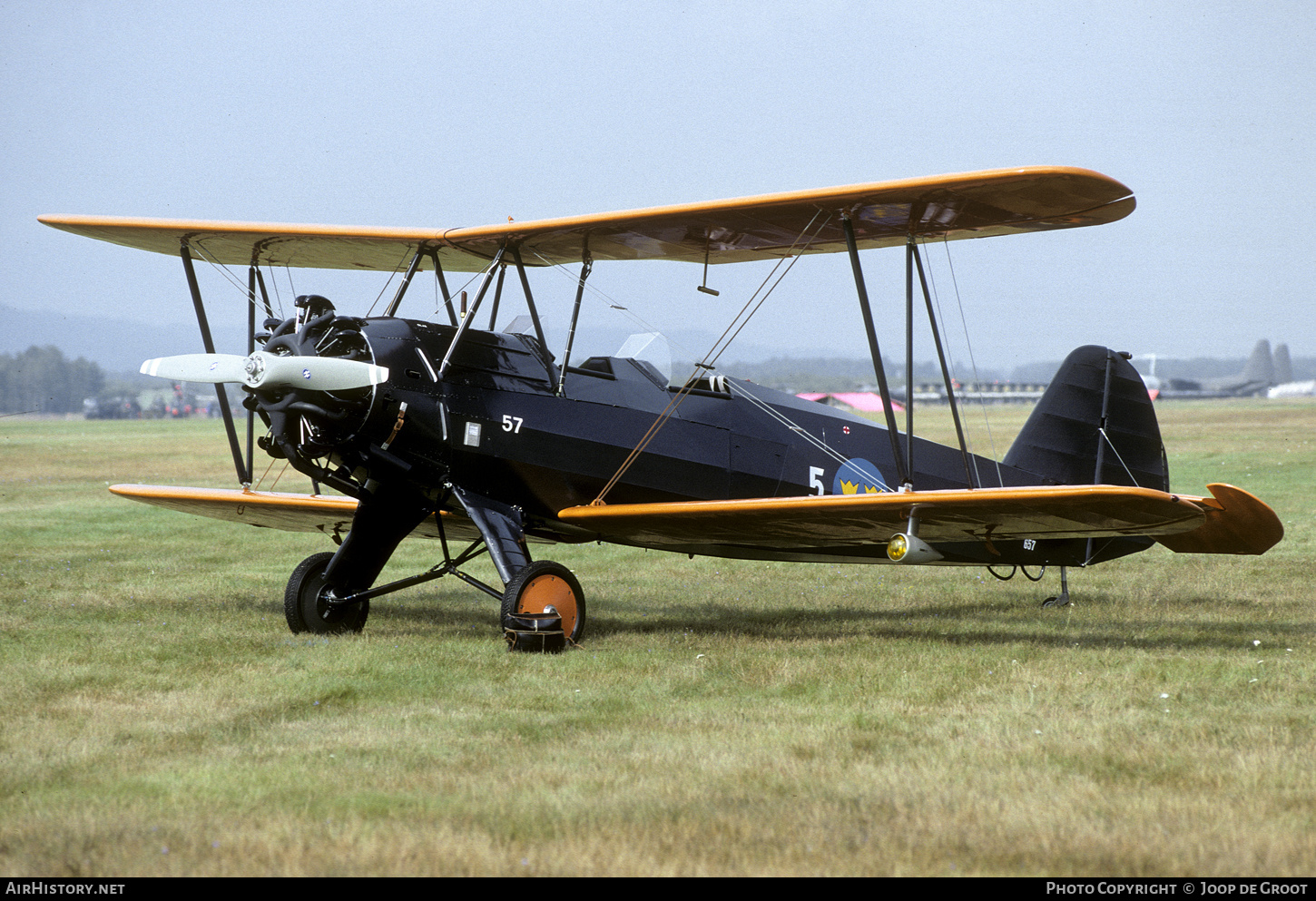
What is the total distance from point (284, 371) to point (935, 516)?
4.09 meters

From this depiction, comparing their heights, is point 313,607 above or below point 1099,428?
below

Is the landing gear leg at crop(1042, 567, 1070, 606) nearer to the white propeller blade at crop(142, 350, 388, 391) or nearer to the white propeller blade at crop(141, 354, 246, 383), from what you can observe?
the white propeller blade at crop(142, 350, 388, 391)

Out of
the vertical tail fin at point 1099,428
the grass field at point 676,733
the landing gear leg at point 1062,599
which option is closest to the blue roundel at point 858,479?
the grass field at point 676,733

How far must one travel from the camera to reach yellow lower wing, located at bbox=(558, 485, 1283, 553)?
6.59 metres

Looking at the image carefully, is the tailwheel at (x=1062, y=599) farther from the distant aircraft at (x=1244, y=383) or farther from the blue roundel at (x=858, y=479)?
the distant aircraft at (x=1244, y=383)

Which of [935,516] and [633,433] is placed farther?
[633,433]

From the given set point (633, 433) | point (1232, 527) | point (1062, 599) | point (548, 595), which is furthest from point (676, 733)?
point (1062, 599)

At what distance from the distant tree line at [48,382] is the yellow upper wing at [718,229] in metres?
156

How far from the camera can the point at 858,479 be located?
29.1 ft

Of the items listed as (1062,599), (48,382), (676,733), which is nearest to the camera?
(676,733)

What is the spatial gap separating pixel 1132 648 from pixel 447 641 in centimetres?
449

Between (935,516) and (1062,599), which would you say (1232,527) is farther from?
(935,516)

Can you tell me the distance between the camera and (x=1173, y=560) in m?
12.1

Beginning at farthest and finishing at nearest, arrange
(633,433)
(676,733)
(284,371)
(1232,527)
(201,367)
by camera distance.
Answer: (633,433) → (1232,527) → (201,367) → (284,371) → (676,733)
